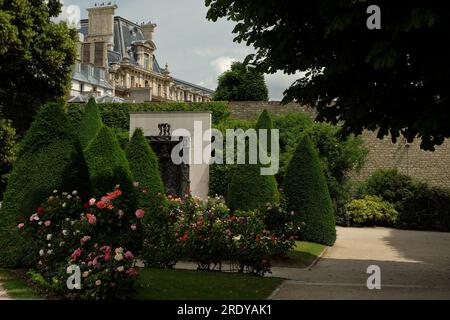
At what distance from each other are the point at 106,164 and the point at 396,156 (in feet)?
58.2

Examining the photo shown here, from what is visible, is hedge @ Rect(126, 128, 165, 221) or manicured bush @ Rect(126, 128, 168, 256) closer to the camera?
manicured bush @ Rect(126, 128, 168, 256)

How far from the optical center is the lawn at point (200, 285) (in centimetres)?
705

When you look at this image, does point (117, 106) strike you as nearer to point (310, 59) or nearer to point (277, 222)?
point (277, 222)

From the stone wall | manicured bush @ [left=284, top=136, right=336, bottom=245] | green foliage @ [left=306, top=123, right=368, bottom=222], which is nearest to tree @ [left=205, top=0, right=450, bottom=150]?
manicured bush @ [left=284, top=136, right=336, bottom=245]

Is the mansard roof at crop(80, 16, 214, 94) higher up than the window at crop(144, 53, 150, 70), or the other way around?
the mansard roof at crop(80, 16, 214, 94)

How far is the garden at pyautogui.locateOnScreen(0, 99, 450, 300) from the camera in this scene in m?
7.10

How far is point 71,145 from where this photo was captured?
9.63m

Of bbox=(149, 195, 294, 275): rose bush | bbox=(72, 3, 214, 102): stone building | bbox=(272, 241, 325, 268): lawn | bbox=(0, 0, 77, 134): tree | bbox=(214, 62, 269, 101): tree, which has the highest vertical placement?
bbox=(72, 3, 214, 102): stone building

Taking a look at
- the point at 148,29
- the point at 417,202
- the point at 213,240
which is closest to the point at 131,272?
the point at 213,240

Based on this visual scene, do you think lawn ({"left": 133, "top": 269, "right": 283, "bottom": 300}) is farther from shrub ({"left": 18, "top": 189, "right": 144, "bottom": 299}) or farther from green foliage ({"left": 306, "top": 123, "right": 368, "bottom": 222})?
green foliage ({"left": 306, "top": 123, "right": 368, "bottom": 222})
